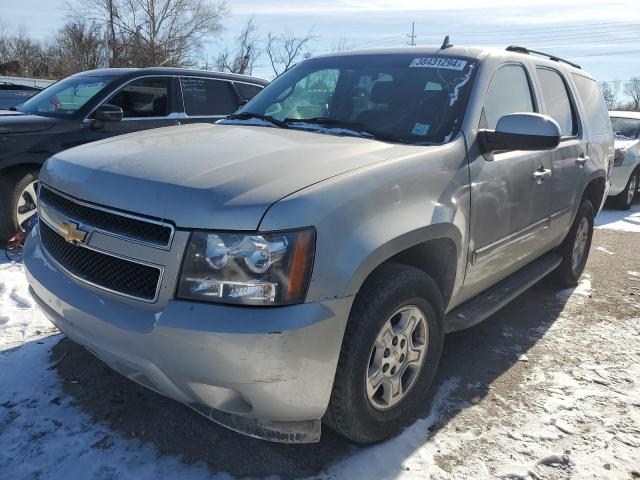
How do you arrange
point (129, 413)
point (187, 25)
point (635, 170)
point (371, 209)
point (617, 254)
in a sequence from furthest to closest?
point (187, 25) → point (635, 170) → point (617, 254) → point (129, 413) → point (371, 209)

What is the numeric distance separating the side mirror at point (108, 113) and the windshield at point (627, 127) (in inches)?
357

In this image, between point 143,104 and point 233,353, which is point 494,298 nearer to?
point 233,353

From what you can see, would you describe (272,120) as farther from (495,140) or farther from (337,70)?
(495,140)

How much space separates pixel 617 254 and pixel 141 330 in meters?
5.94

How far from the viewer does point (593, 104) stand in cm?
484

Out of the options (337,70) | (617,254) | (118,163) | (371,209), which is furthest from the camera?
(617,254)

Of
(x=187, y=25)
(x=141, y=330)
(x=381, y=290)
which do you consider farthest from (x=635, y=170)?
(x=187, y=25)

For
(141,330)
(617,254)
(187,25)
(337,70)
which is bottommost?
(617,254)

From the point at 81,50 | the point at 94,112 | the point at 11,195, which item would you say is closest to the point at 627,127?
the point at 94,112

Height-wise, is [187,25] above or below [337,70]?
above

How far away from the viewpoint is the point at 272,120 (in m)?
3.35

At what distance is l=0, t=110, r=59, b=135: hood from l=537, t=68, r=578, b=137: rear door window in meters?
4.40

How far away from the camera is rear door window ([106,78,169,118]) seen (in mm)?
5832

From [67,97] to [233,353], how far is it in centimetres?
498
